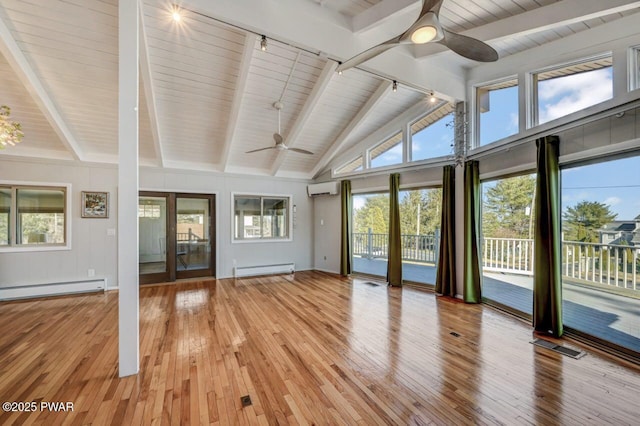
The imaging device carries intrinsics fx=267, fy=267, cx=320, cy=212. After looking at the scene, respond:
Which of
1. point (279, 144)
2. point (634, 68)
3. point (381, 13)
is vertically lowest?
point (279, 144)

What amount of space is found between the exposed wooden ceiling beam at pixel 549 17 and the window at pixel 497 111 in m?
1.02

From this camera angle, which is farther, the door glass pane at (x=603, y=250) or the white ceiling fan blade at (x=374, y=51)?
the door glass pane at (x=603, y=250)

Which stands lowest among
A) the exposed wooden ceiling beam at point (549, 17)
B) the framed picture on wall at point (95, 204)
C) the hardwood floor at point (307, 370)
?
the hardwood floor at point (307, 370)

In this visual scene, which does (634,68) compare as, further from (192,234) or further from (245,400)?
(192,234)

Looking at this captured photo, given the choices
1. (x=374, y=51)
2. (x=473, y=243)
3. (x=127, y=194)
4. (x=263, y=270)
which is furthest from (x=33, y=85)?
(x=473, y=243)

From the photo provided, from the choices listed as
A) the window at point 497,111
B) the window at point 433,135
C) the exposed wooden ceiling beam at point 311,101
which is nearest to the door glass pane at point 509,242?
the window at point 497,111

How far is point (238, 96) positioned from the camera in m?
4.03

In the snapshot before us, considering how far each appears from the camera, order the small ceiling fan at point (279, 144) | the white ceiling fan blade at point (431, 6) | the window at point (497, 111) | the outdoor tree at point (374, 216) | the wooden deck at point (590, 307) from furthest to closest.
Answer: the outdoor tree at point (374, 216) → the small ceiling fan at point (279, 144) → the window at point (497, 111) → the wooden deck at point (590, 307) → the white ceiling fan blade at point (431, 6)

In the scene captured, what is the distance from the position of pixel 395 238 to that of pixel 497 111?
2.80 m

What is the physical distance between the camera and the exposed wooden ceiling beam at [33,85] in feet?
9.61

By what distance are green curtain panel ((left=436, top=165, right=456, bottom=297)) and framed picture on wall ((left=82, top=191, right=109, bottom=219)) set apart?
256 inches

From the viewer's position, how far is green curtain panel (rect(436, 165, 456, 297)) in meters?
4.75

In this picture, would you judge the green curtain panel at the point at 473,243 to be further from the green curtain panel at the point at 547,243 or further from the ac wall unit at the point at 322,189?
the ac wall unit at the point at 322,189

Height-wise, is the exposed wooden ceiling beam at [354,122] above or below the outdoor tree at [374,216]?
above
